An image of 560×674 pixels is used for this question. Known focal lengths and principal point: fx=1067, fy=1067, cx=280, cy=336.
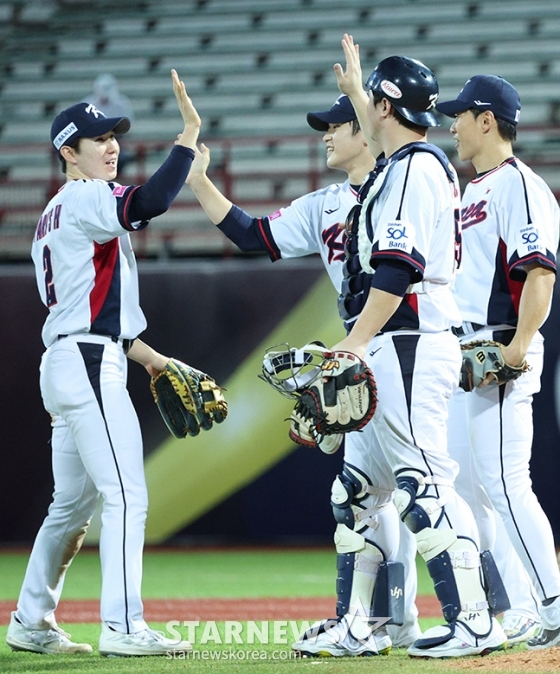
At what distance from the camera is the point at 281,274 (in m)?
8.27

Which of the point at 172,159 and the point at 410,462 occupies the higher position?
the point at 172,159

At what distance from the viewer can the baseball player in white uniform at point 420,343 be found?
3402 millimetres

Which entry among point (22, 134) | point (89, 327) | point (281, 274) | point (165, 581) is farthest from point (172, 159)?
point (22, 134)

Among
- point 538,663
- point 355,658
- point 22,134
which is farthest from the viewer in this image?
point 22,134

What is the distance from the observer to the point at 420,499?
11.3ft

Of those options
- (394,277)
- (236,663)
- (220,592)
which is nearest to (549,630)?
(236,663)

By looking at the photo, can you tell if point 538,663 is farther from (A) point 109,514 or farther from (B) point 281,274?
(B) point 281,274

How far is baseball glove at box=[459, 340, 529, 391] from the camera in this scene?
392cm

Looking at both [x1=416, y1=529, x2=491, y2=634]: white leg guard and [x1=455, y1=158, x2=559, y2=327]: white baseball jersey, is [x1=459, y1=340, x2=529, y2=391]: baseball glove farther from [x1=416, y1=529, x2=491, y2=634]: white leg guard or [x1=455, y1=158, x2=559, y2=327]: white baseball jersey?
[x1=416, y1=529, x2=491, y2=634]: white leg guard

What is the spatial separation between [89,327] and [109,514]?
708 millimetres

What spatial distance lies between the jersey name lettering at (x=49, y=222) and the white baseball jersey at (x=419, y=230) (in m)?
1.24

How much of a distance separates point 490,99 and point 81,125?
1638 mm

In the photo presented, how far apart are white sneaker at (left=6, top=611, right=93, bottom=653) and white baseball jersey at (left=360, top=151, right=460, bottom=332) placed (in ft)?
5.82

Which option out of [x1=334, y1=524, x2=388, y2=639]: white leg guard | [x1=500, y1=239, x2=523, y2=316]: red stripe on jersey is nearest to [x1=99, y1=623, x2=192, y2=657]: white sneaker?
[x1=334, y1=524, x2=388, y2=639]: white leg guard
